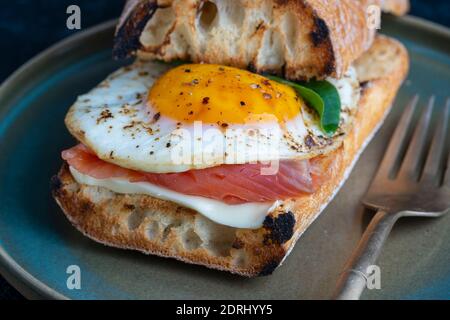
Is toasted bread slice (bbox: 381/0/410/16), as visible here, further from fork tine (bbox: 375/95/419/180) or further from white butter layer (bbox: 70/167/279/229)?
white butter layer (bbox: 70/167/279/229)

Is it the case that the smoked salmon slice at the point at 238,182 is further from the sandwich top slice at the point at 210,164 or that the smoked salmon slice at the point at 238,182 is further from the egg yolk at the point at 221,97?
the egg yolk at the point at 221,97

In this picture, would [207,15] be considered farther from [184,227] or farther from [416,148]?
[416,148]

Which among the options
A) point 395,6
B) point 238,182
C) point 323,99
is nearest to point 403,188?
point 323,99

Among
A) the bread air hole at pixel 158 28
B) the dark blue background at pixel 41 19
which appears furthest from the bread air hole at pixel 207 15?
the dark blue background at pixel 41 19

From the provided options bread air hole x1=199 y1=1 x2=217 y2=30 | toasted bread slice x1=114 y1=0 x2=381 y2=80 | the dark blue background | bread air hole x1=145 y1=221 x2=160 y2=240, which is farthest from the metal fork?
the dark blue background

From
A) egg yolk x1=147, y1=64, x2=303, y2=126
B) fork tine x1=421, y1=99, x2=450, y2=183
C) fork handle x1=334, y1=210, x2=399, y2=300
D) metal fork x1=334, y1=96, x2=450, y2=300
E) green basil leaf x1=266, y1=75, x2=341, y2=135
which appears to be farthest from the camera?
fork tine x1=421, y1=99, x2=450, y2=183

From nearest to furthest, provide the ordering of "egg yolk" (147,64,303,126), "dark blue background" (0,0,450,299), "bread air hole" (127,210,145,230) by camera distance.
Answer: "egg yolk" (147,64,303,126), "bread air hole" (127,210,145,230), "dark blue background" (0,0,450,299)

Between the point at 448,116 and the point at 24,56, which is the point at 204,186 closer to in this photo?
the point at 448,116

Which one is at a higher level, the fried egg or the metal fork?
the fried egg
